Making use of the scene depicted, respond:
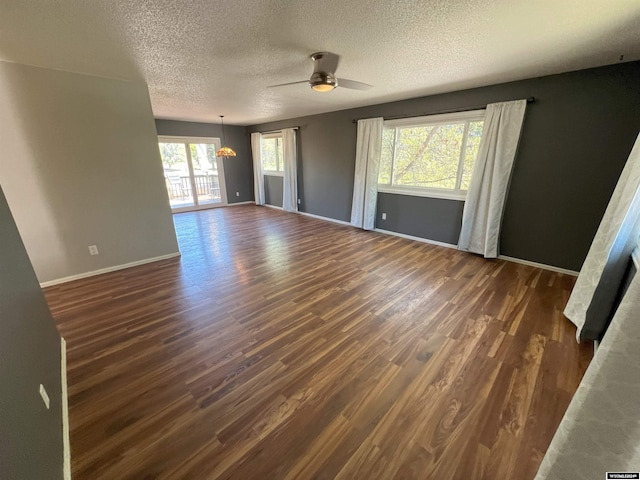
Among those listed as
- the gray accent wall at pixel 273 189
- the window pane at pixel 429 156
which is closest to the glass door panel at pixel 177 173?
the gray accent wall at pixel 273 189

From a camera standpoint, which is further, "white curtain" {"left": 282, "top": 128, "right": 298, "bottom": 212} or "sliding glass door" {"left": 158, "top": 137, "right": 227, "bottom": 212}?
"sliding glass door" {"left": 158, "top": 137, "right": 227, "bottom": 212}

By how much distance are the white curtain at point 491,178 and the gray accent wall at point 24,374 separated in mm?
4356

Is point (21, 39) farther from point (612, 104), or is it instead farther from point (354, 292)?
point (612, 104)

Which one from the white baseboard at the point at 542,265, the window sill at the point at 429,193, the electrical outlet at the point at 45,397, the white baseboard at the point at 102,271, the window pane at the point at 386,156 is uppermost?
the window pane at the point at 386,156

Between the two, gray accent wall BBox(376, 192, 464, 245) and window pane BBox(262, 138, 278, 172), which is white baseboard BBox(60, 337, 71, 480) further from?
window pane BBox(262, 138, 278, 172)

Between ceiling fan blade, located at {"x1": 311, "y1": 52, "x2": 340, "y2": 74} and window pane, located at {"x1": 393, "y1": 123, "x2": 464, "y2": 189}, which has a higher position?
ceiling fan blade, located at {"x1": 311, "y1": 52, "x2": 340, "y2": 74}

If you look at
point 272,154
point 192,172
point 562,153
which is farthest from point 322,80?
point 192,172

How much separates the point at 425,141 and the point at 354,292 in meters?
2.94

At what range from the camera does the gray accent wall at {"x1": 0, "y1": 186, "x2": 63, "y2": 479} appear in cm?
79

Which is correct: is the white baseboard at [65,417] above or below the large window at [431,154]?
below

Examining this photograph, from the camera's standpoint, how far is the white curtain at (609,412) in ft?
2.37

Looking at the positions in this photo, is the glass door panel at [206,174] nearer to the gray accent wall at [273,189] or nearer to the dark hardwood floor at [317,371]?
the gray accent wall at [273,189]

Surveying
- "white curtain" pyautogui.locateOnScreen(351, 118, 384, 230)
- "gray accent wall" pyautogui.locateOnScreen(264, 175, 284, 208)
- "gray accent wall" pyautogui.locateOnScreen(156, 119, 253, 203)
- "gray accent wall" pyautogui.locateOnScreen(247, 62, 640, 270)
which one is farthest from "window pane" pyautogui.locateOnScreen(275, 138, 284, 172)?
"gray accent wall" pyautogui.locateOnScreen(247, 62, 640, 270)

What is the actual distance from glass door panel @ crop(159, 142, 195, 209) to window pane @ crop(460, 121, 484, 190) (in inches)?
264
